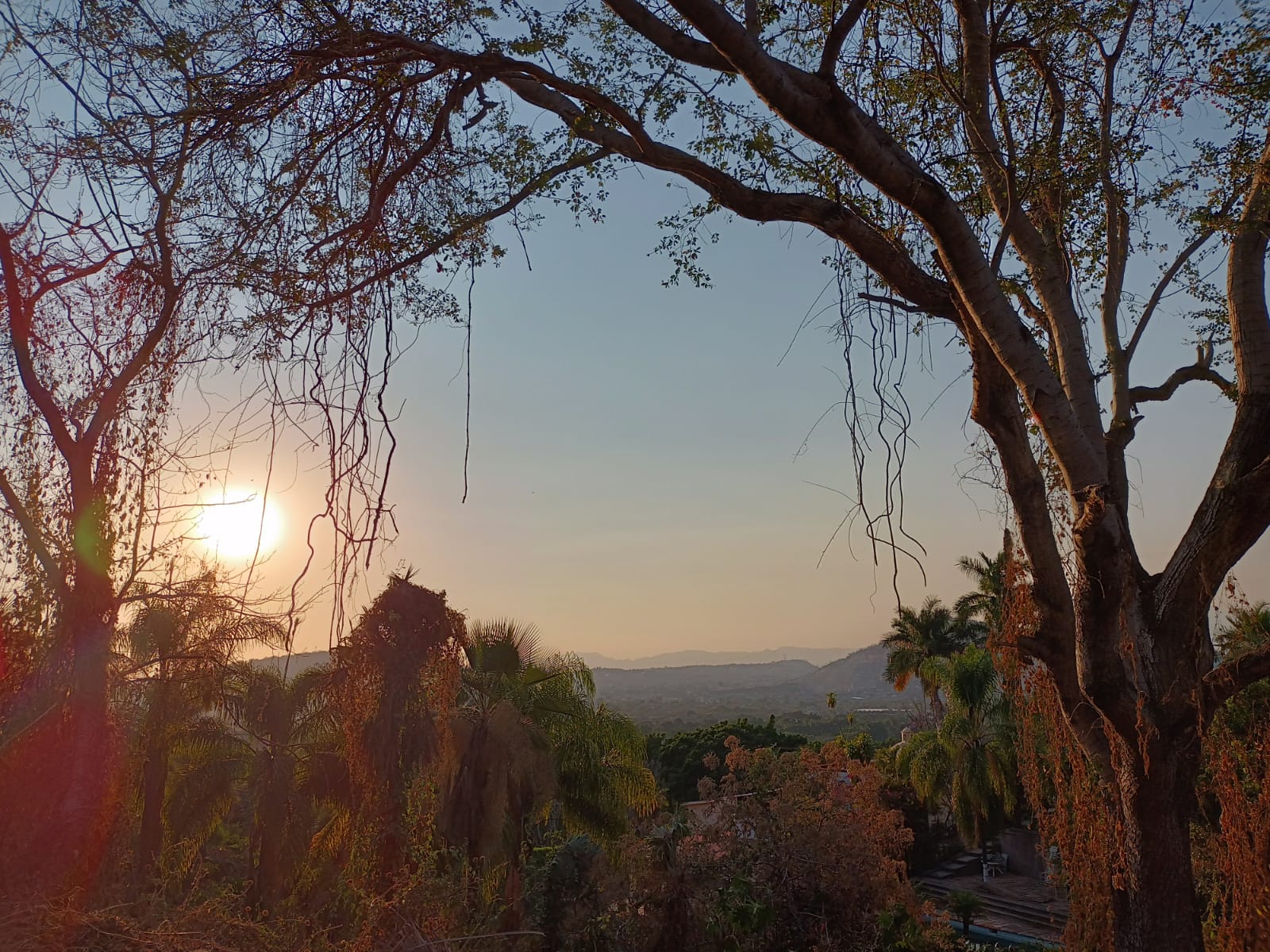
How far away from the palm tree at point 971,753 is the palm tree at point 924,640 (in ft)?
24.2

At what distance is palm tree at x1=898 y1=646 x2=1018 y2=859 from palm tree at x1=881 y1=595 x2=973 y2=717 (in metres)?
7.37

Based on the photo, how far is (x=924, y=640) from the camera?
3441cm

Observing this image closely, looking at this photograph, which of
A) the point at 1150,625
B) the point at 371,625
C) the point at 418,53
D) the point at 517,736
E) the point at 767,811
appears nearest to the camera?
the point at 418,53

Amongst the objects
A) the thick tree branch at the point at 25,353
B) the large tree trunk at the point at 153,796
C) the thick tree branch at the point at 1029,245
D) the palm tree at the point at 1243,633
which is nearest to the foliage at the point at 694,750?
the large tree trunk at the point at 153,796

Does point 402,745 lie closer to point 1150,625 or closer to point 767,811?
point 767,811

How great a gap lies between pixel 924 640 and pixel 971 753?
10.1 meters

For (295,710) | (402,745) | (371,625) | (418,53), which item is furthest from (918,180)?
(295,710)

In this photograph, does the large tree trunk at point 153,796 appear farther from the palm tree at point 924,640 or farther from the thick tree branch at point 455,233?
the palm tree at point 924,640

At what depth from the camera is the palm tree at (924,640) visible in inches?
1318

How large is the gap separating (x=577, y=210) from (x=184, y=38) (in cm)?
237

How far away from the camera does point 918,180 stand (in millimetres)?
3441

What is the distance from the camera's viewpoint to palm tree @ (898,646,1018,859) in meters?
24.2

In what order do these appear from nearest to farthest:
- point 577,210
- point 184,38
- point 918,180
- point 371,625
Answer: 1. point 918,180
2. point 184,38
3. point 577,210
4. point 371,625

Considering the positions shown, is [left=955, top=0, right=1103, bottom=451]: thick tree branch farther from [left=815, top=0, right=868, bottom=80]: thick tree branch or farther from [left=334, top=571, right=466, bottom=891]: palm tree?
[left=334, top=571, right=466, bottom=891]: palm tree
